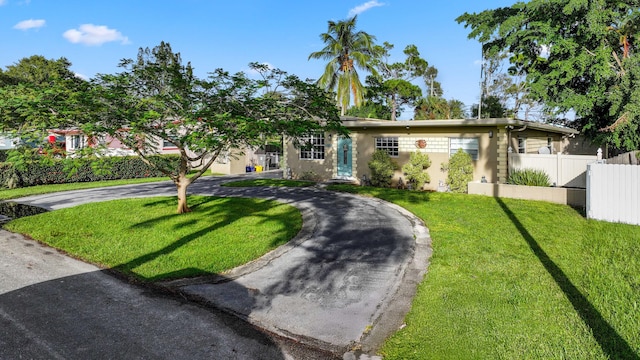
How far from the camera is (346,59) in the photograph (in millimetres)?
31469

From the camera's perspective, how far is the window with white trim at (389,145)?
60.1 feet

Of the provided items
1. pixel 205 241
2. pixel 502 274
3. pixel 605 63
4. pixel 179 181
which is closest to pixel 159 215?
pixel 179 181

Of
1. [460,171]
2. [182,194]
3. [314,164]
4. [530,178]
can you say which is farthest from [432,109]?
[182,194]

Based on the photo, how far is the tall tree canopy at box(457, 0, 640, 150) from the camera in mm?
15531

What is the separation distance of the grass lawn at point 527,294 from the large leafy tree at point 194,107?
5.16 m

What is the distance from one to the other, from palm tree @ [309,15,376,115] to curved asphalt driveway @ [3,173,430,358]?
72.3 feet

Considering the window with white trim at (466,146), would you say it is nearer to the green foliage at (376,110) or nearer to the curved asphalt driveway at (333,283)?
the curved asphalt driveway at (333,283)

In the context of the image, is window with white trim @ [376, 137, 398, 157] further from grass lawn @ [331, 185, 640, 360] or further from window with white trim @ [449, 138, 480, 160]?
grass lawn @ [331, 185, 640, 360]

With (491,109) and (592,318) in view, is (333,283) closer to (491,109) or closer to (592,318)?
(592,318)

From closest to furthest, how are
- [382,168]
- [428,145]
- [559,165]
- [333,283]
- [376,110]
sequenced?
[333,283] → [559,165] → [428,145] → [382,168] → [376,110]

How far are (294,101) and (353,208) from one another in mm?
4021

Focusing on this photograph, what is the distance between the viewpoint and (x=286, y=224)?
10352mm

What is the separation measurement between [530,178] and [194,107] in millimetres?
12060

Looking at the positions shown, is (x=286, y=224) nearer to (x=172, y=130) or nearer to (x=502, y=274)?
(x=172, y=130)
